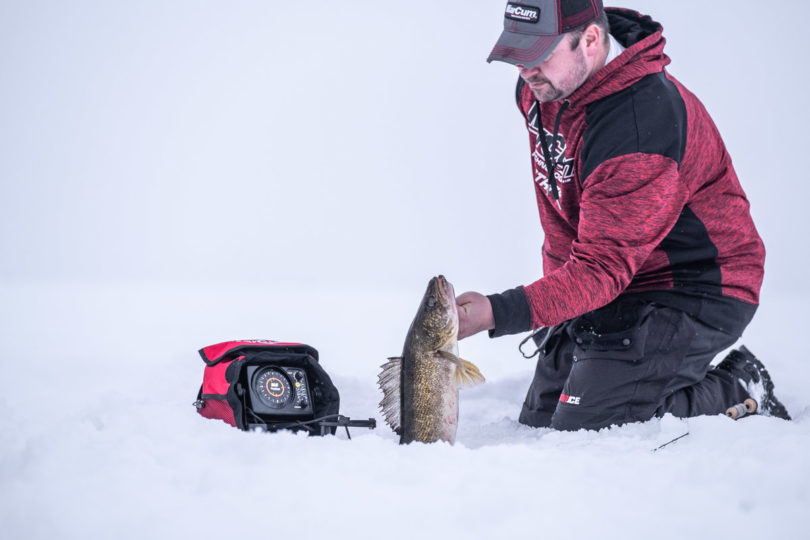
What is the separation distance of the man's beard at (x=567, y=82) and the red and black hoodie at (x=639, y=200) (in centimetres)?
3

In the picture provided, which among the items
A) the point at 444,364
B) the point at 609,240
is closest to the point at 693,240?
the point at 609,240

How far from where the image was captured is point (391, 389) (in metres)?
2.57

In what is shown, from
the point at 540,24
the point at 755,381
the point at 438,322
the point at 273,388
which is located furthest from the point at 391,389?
the point at 755,381

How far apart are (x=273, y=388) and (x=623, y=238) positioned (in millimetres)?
1388

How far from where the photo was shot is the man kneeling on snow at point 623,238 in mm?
2498

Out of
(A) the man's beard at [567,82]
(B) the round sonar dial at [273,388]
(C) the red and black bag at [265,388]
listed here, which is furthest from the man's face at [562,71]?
(B) the round sonar dial at [273,388]

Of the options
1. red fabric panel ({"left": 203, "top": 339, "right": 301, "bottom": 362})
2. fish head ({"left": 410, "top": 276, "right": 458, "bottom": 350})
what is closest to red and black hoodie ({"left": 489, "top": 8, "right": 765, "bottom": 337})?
fish head ({"left": 410, "top": 276, "right": 458, "bottom": 350})

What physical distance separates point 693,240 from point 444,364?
1.22 metres

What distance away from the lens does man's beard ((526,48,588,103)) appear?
2656 millimetres

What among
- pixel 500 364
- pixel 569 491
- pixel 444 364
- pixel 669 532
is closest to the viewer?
pixel 669 532

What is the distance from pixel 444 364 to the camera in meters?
2.46

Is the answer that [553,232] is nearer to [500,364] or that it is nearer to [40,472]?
[500,364]

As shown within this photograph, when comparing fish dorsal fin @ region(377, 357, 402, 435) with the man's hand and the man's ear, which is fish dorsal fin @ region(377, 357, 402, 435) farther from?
the man's ear

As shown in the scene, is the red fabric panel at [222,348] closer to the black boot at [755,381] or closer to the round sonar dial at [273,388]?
the round sonar dial at [273,388]
